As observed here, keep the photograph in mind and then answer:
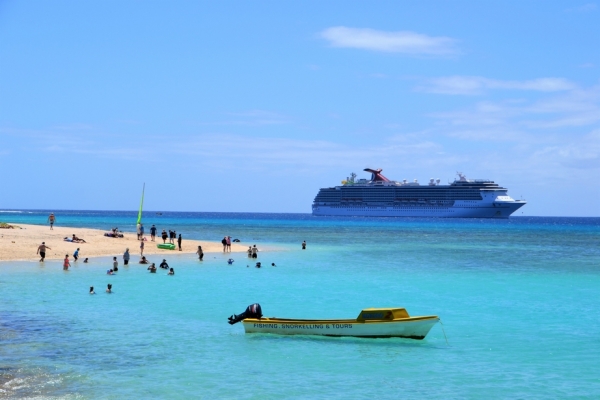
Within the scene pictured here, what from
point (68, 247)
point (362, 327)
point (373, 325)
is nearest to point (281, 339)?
point (362, 327)

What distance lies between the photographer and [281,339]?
1955cm

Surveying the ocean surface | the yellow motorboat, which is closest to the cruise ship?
the ocean surface

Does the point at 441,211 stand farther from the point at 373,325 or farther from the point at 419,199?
the point at 373,325

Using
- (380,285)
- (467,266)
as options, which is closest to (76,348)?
(380,285)

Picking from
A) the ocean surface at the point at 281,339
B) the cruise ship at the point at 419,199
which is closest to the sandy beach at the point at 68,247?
the ocean surface at the point at 281,339

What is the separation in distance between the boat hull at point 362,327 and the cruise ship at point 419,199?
457ft

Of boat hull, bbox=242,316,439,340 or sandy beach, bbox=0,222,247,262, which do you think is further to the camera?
sandy beach, bbox=0,222,247,262

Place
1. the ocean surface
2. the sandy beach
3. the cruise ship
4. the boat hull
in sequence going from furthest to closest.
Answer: the cruise ship, the sandy beach, the boat hull, the ocean surface

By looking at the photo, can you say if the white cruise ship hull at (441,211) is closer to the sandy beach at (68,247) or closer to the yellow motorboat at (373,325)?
the sandy beach at (68,247)

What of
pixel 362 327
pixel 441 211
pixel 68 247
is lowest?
pixel 362 327

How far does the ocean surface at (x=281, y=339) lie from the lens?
14.4 m

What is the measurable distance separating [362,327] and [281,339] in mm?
2451

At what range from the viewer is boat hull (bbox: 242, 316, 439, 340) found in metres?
19.2

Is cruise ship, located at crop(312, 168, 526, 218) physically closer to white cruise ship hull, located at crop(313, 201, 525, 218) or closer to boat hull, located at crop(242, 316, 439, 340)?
white cruise ship hull, located at crop(313, 201, 525, 218)
